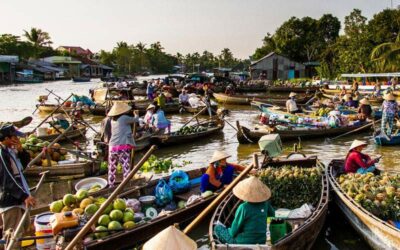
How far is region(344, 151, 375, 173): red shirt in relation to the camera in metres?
7.29

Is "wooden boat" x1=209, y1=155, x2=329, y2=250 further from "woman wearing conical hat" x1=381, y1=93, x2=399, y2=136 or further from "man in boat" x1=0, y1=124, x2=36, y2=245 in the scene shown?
"woman wearing conical hat" x1=381, y1=93, x2=399, y2=136

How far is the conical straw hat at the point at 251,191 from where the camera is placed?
451 cm

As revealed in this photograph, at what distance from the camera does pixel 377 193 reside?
603 centimetres

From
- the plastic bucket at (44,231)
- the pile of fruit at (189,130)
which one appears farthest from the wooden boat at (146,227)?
the pile of fruit at (189,130)

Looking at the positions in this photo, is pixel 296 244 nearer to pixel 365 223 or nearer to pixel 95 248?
pixel 365 223

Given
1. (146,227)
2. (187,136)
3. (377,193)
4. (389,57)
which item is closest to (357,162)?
(377,193)

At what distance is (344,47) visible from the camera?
37906 millimetres

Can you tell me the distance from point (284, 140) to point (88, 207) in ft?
31.5

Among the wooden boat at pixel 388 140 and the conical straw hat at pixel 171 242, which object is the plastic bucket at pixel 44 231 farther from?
the wooden boat at pixel 388 140

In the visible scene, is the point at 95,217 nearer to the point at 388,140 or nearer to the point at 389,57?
the point at 388,140

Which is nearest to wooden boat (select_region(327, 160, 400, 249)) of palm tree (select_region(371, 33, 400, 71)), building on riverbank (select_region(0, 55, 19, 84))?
palm tree (select_region(371, 33, 400, 71))

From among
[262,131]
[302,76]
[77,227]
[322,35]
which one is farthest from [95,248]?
[322,35]

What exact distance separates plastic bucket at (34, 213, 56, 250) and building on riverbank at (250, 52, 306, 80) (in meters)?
41.9

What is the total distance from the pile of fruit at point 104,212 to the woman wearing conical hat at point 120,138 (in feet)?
5.19
